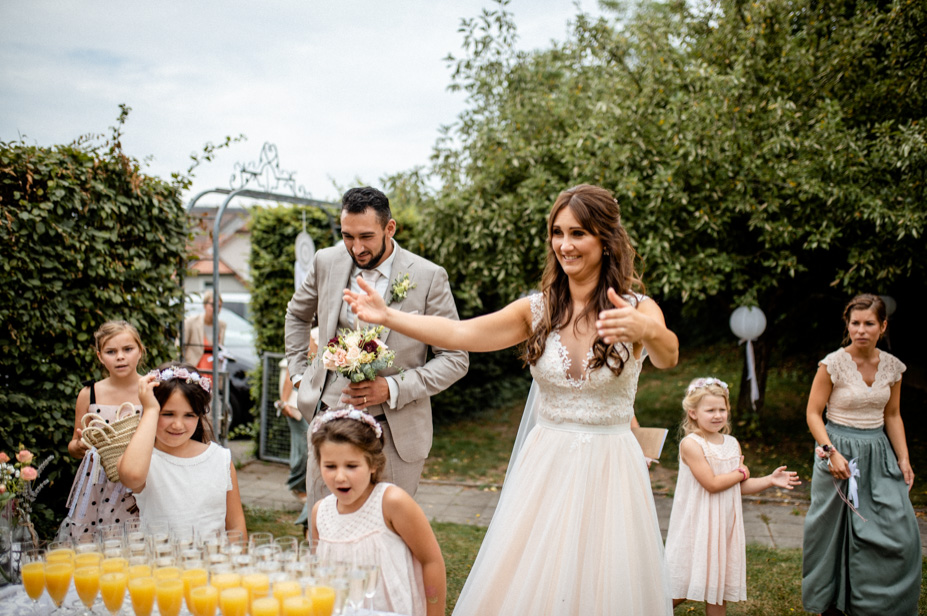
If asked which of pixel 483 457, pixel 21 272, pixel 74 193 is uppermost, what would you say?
pixel 74 193

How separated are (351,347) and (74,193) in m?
2.71

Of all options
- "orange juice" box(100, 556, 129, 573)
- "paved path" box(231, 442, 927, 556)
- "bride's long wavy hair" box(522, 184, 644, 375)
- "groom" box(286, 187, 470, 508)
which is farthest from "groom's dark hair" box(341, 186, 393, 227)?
"paved path" box(231, 442, 927, 556)

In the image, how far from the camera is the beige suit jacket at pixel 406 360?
311 cm

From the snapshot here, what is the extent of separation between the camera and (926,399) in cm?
920

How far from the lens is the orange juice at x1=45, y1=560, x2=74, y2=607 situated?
1.79 m

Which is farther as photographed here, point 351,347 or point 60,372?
point 60,372

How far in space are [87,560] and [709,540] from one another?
285 centimetres

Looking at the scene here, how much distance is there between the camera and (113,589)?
1729mm

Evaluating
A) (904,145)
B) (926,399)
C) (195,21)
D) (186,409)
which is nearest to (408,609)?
(186,409)

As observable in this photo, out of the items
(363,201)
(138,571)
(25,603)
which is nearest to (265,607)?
(138,571)

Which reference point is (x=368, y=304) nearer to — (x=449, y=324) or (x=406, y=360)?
(x=449, y=324)

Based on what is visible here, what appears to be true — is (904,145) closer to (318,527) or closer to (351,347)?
(351,347)

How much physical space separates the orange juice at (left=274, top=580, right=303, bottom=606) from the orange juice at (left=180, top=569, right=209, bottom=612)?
198 millimetres

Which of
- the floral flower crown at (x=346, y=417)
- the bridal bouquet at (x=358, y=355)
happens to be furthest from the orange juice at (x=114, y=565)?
the bridal bouquet at (x=358, y=355)
